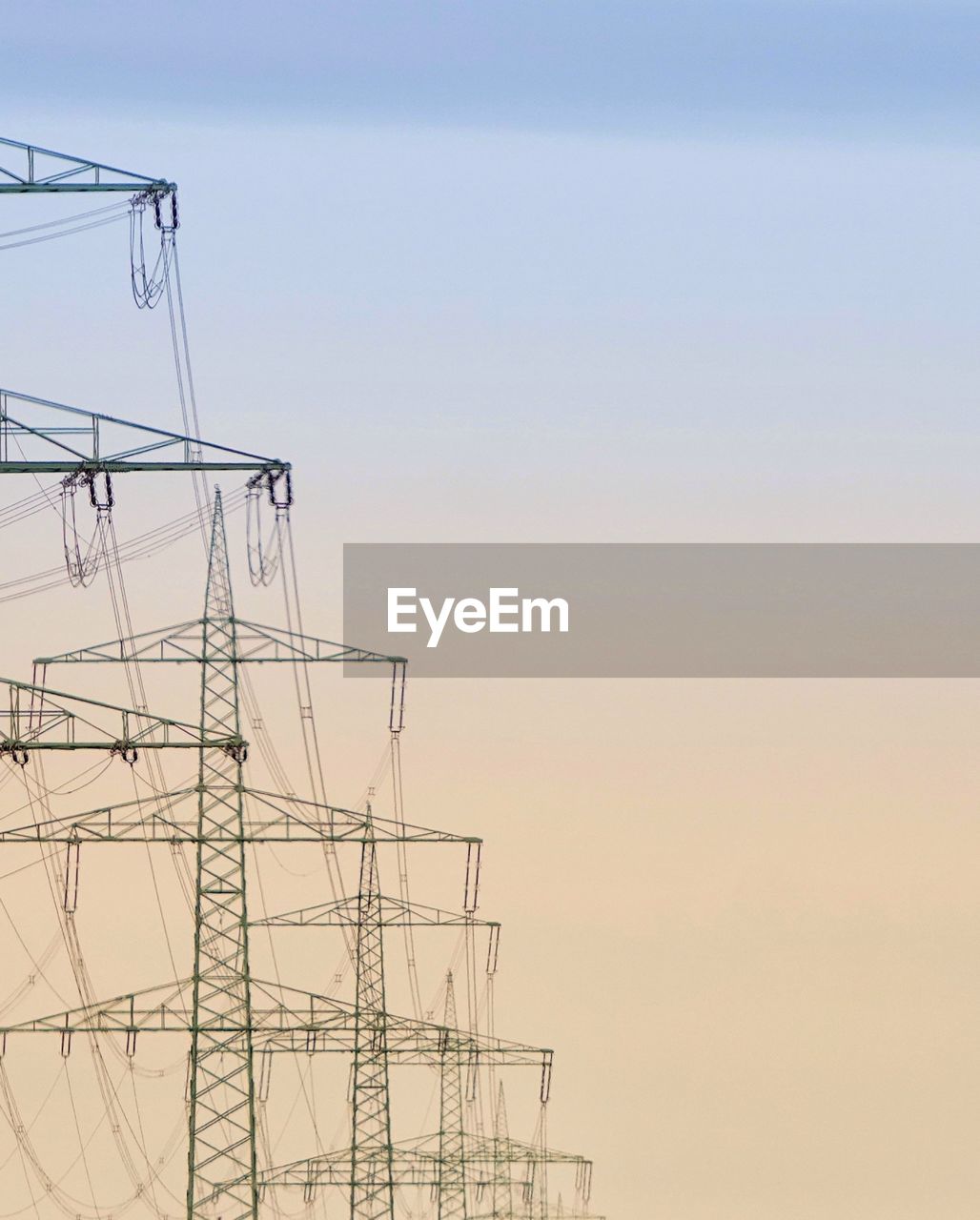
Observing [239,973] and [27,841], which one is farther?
[239,973]

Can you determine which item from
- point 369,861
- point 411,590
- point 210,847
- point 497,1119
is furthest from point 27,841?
point 497,1119

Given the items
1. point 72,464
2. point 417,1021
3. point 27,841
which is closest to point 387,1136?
point 417,1021

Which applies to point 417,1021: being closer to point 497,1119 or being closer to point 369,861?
point 369,861

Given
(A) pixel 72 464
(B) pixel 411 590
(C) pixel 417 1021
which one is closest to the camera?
(A) pixel 72 464

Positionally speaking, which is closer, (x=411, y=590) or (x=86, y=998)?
(x=86, y=998)

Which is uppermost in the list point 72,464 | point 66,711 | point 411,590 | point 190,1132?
point 411,590

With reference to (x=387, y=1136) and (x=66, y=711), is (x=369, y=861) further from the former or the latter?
(x=66, y=711)

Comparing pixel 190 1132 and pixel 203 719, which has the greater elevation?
pixel 203 719

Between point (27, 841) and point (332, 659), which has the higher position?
point (332, 659)

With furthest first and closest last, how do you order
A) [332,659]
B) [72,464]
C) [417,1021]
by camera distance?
[417,1021]
[332,659]
[72,464]
